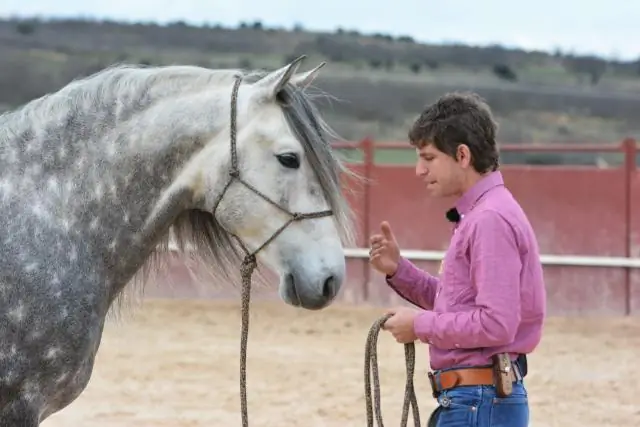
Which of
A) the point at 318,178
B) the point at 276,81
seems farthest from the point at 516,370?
the point at 276,81

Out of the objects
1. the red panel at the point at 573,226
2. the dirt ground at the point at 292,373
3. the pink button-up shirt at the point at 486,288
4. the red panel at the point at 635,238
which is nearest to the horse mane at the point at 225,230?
the pink button-up shirt at the point at 486,288

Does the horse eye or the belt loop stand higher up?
the horse eye

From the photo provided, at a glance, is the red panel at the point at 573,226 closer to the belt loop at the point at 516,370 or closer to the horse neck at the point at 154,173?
the horse neck at the point at 154,173

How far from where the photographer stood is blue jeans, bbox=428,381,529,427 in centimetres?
264

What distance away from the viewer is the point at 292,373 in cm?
750

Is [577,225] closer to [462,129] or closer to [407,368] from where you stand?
[407,368]

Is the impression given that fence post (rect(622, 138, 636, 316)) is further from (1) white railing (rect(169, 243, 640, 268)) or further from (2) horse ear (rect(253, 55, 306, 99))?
(2) horse ear (rect(253, 55, 306, 99))

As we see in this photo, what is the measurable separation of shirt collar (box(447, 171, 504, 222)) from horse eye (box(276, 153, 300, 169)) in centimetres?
49

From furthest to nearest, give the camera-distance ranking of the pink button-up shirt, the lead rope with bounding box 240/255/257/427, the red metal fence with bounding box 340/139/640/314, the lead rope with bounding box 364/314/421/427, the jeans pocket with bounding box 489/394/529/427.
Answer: the red metal fence with bounding box 340/139/640/314 < the lead rope with bounding box 240/255/257/427 < the lead rope with bounding box 364/314/421/427 < the jeans pocket with bounding box 489/394/529/427 < the pink button-up shirt

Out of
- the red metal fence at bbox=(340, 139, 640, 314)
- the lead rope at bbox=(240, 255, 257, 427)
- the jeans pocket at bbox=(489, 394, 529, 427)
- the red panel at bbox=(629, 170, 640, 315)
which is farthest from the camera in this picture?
the red metal fence at bbox=(340, 139, 640, 314)

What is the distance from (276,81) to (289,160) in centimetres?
24

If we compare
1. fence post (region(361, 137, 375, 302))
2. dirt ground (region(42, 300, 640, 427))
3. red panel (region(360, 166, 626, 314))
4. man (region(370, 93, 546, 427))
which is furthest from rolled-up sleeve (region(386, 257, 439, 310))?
fence post (region(361, 137, 375, 302))

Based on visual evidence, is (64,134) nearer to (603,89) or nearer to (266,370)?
(266,370)

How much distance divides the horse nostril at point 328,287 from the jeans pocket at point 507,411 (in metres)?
0.55
